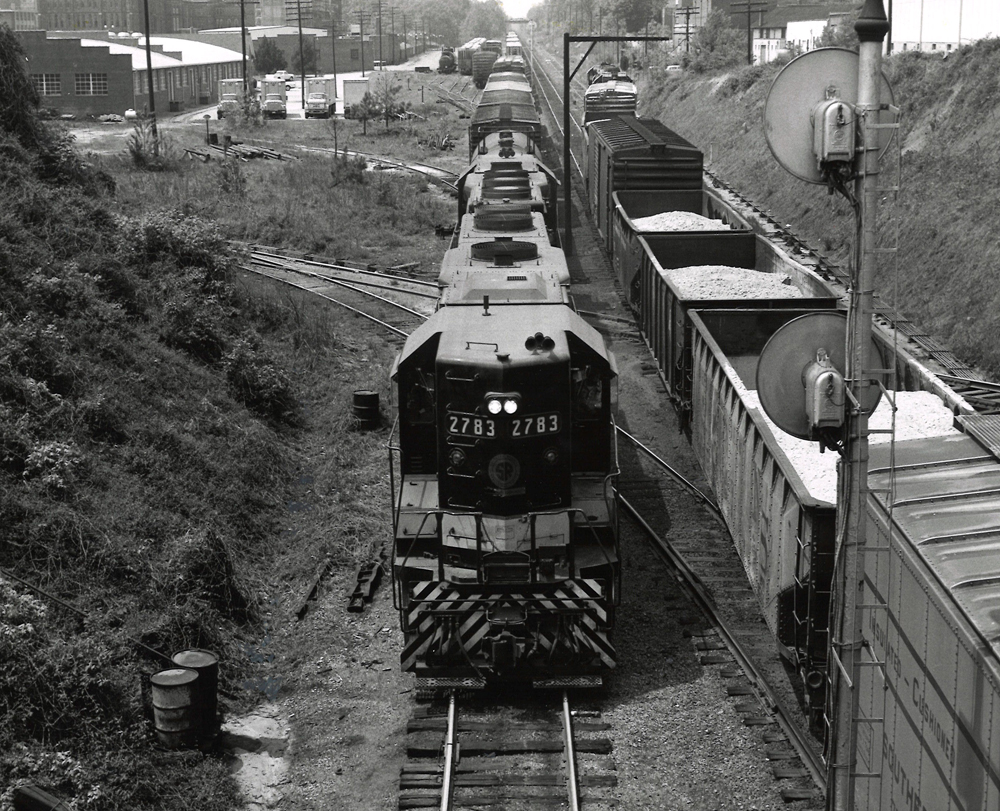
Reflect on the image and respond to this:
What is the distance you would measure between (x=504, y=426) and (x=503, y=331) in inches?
48.7

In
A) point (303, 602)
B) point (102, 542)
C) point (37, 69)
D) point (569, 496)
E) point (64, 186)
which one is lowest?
point (303, 602)

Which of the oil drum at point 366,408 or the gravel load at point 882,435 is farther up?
the gravel load at point 882,435

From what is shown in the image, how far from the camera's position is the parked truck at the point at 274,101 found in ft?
225

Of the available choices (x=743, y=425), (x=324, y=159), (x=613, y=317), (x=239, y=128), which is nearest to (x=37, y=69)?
(x=239, y=128)

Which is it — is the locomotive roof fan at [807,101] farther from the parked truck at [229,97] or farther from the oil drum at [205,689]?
the parked truck at [229,97]

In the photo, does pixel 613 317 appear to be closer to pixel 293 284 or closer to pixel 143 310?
pixel 293 284

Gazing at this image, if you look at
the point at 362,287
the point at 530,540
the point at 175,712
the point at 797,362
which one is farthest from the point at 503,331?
the point at 362,287

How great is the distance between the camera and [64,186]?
2514 centimetres

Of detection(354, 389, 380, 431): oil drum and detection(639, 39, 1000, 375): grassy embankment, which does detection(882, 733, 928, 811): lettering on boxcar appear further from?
detection(639, 39, 1000, 375): grassy embankment

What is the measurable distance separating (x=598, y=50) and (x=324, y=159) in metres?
99.2

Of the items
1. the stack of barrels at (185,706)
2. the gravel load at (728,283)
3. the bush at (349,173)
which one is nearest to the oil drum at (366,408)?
the gravel load at (728,283)

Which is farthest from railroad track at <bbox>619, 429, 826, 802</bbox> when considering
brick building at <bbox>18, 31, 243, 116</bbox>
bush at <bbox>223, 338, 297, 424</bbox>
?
brick building at <bbox>18, 31, 243, 116</bbox>

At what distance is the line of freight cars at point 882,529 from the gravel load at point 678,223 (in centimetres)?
316

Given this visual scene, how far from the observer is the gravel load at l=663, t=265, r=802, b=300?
19266mm
